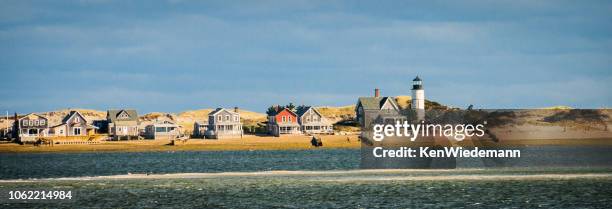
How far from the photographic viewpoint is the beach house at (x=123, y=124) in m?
154

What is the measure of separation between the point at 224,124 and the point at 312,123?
677 inches

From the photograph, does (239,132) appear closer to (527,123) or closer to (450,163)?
(527,123)

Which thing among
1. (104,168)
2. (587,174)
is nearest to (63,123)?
(104,168)

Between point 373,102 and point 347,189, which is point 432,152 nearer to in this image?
point 347,189

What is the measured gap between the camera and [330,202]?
4709 centimetres

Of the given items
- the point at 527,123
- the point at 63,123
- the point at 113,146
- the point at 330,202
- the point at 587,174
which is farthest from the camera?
the point at 63,123

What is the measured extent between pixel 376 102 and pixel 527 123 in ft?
91.6

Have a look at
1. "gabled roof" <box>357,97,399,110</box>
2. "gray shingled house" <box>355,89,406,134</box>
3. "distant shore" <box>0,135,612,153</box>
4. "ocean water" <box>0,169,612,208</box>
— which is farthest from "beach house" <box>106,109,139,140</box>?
"ocean water" <box>0,169,612,208</box>

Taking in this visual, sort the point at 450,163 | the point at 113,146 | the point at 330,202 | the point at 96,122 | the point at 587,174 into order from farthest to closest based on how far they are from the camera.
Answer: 1. the point at 96,122
2. the point at 113,146
3. the point at 450,163
4. the point at 587,174
5. the point at 330,202

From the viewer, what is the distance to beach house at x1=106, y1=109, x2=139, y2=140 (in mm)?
154250

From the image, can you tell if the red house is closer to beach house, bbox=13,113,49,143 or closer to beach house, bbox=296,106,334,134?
beach house, bbox=296,106,334,134

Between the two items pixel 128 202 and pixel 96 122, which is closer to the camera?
pixel 128 202

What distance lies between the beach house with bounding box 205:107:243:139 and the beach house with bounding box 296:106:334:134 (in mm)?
12455

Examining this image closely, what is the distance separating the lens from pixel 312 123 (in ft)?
522
